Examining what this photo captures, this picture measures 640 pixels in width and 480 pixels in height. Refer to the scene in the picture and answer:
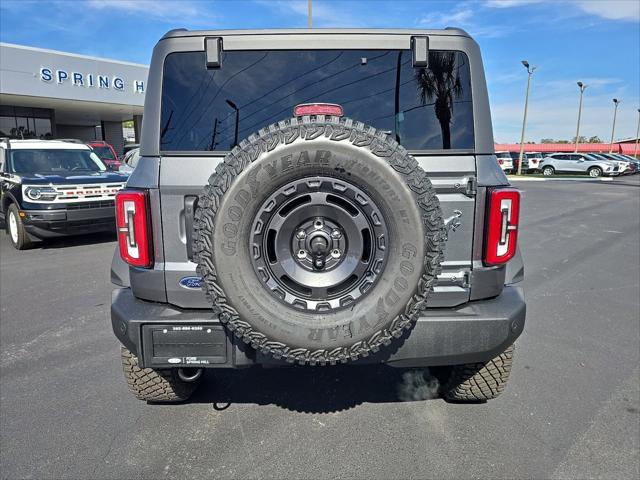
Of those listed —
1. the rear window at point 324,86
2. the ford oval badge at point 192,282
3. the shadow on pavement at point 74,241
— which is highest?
the rear window at point 324,86

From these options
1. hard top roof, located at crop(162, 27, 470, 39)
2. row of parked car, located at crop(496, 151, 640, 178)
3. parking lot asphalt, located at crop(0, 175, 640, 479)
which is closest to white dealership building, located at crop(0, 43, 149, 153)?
parking lot asphalt, located at crop(0, 175, 640, 479)

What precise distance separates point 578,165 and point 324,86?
3599 centimetres

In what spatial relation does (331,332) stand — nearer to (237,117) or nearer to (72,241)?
(237,117)

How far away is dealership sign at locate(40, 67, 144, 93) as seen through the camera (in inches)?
864

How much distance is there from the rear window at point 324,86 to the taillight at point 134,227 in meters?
0.45

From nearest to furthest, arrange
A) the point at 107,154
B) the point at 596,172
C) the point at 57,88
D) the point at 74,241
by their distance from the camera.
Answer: the point at 74,241, the point at 107,154, the point at 57,88, the point at 596,172

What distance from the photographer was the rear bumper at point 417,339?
221cm

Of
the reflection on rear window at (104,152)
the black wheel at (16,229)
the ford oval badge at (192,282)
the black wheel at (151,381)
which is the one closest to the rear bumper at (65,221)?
the black wheel at (16,229)

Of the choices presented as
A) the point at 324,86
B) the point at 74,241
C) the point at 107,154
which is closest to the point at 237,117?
the point at 324,86

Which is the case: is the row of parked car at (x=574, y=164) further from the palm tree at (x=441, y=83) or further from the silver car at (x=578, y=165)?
the palm tree at (x=441, y=83)

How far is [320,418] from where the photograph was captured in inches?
111

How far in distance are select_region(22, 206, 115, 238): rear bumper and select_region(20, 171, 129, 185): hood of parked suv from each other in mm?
484

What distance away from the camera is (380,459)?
7.95ft

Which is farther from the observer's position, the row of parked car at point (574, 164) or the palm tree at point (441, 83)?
the row of parked car at point (574, 164)
